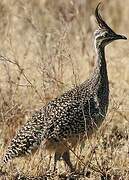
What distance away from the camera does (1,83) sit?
7082mm

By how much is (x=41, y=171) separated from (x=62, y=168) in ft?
1.79

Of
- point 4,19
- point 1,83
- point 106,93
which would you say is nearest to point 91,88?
point 106,93

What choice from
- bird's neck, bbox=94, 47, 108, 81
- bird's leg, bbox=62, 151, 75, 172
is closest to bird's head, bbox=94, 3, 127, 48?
bird's neck, bbox=94, 47, 108, 81

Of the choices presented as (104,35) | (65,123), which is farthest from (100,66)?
(65,123)

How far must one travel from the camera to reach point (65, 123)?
223 inches

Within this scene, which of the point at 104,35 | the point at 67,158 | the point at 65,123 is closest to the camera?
the point at 65,123

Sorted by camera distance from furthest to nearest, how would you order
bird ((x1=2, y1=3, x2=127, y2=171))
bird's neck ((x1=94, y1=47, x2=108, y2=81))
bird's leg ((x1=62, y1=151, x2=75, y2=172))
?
bird's neck ((x1=94, y1=47, x2=108, y2=81)), bird's leg ((x1=62, y1=151, x2=75, y2=172)), bird ((x1=2, y1=3, x2=127, y2=171))

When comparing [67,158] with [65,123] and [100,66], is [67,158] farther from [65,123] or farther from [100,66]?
[100,66]

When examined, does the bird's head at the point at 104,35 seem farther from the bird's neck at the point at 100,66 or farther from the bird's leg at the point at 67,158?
the bird's leg at the point at 67,158

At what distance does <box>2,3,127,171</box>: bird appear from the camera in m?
5.52

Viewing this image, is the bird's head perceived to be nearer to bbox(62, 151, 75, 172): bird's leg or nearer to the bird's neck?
the bird's neck

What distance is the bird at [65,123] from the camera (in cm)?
552

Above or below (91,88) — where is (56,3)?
above

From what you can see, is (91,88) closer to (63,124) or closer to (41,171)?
(63,124)
